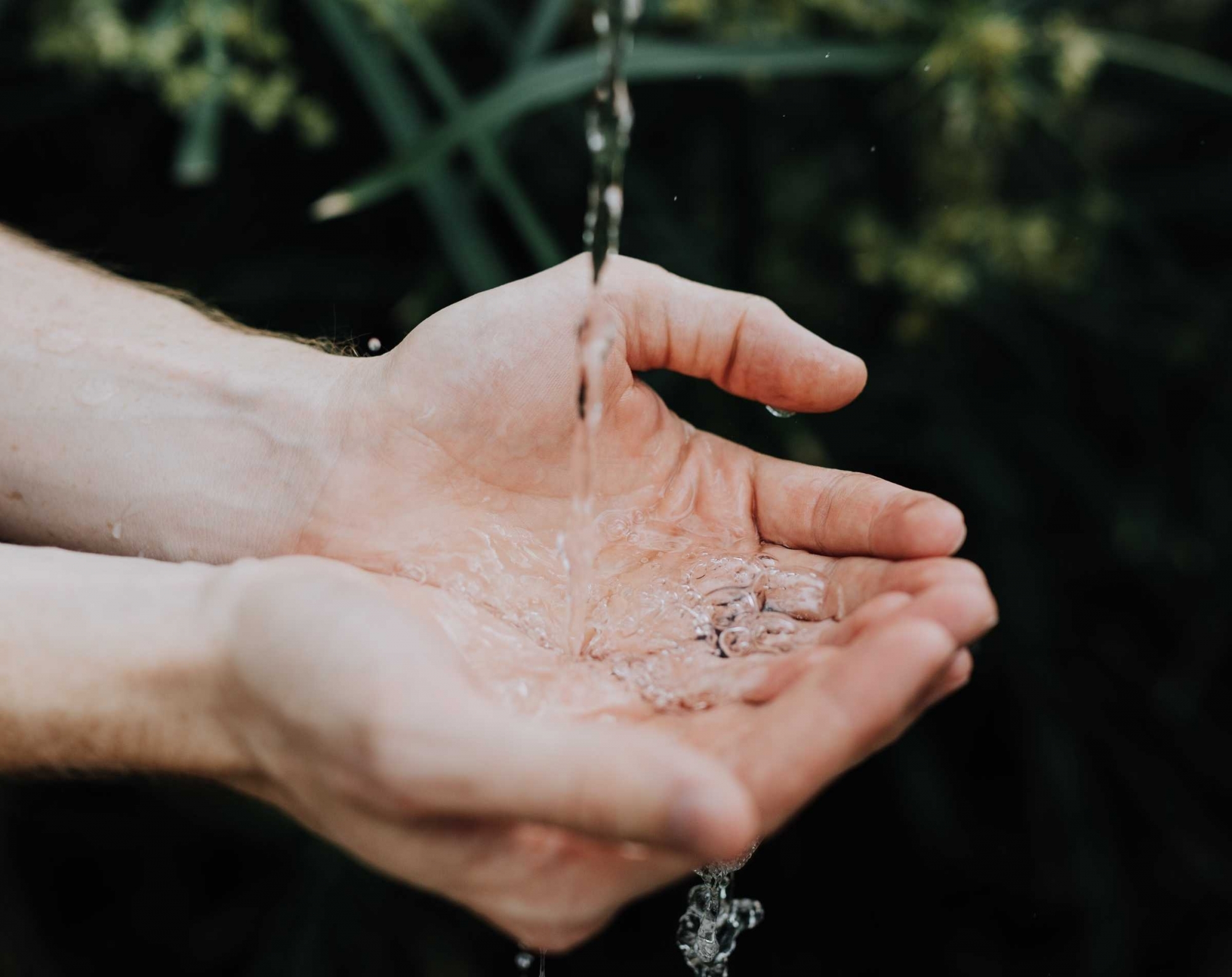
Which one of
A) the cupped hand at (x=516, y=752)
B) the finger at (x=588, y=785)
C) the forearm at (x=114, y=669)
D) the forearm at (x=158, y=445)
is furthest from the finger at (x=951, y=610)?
the forearm at (x=158, y=445)

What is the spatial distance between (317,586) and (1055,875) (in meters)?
1.12

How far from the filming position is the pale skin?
0.54 m

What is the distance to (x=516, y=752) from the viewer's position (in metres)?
0.52

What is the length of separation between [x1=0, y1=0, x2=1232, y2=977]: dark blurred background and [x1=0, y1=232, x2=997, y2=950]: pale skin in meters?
0.28

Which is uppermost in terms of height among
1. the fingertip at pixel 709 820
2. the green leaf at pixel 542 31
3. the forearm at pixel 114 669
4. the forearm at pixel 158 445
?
the green leaf at pixel 542 31

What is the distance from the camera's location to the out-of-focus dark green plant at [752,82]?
1077mm

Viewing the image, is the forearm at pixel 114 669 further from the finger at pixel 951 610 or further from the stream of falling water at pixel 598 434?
the finger at pixel 951 610

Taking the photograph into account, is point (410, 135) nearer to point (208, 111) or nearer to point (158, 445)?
point (208, 111)

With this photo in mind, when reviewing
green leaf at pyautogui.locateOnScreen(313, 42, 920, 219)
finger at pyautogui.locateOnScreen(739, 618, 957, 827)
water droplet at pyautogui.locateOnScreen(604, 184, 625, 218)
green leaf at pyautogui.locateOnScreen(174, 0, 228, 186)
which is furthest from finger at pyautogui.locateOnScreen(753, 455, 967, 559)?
green leaf at pyautogui.locateOnScreen(174, 0, 228, 186)

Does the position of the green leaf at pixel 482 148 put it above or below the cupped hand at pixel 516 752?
above

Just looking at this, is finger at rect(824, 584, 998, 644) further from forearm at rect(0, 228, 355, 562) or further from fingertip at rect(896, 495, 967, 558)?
forearm at rect(0, 228, 355, 562)

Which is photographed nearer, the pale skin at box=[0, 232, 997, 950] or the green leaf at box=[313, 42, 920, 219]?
the pale skin at box=[0, 232, 997, 950]

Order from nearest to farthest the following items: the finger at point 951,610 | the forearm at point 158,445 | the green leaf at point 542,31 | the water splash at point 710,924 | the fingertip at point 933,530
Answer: the finger at point 951,610 < the fingertip at point 933,530 < the water splash at point 710,924 < the forearm at point 158,445 < the green leaf at point 542,31

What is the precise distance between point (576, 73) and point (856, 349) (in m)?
0.53
